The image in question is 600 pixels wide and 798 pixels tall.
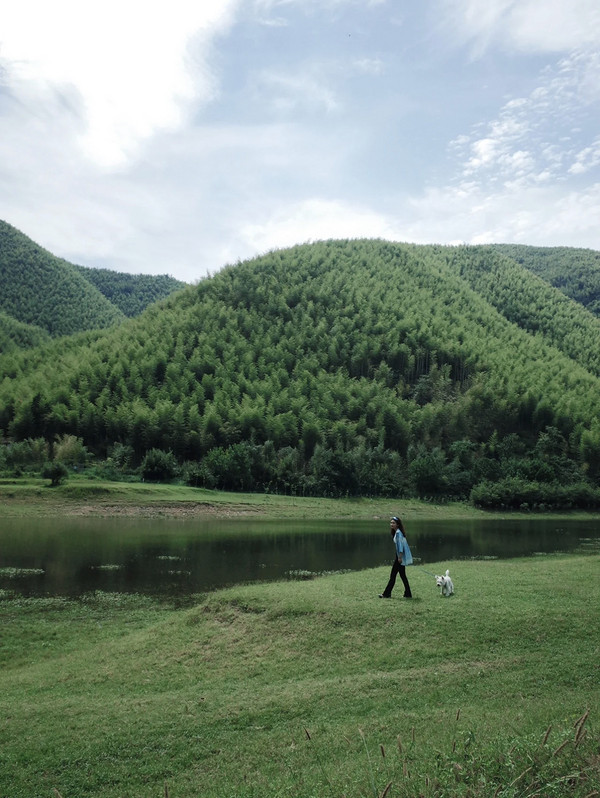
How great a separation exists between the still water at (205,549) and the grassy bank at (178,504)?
469 cm

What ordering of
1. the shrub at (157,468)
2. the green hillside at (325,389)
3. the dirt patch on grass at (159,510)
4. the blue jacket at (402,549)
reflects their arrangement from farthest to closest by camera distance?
1. the green hillside at (325,389)
2. the shrub at (157,468)
3. the dirt patch on grass at (159,510)
4. the blue jacket at (402,549)

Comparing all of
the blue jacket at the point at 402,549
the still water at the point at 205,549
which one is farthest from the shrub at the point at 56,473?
the blue jacket at the point at 402,549

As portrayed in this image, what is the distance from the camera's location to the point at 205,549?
30.2m

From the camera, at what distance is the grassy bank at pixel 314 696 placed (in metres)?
6.46

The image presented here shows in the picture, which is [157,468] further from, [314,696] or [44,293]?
[44,293]

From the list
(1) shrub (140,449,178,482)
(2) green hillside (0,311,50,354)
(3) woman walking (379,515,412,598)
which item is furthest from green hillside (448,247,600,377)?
(3) woman walking (379,515,412,598)

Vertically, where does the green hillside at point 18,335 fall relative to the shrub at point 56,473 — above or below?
above

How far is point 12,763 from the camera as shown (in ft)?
25.8

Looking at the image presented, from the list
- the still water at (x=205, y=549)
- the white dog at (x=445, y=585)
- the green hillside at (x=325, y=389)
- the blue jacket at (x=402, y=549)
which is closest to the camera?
the blue jacket at (x=402, y=549)

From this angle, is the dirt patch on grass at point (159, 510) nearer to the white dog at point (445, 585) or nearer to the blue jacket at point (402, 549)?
the blue jacket at point (402, 549)

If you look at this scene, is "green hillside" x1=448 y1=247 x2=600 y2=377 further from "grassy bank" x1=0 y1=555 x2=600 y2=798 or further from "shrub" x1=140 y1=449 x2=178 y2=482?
"grassy bank" x1=0 y1=555 x2=600 y2=798

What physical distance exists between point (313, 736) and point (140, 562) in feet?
63.3

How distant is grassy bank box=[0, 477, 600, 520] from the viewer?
47188 mm

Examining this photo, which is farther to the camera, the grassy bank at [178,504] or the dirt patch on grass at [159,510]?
the grassy bank at [178,504]
